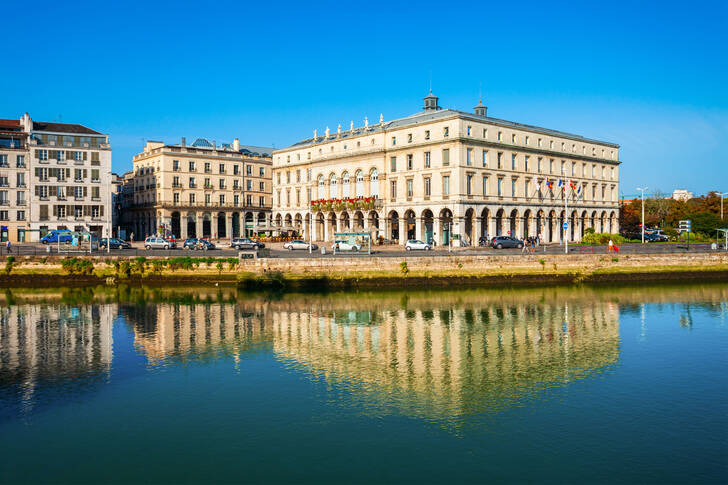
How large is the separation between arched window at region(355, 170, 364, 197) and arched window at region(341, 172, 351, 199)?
2.19 m

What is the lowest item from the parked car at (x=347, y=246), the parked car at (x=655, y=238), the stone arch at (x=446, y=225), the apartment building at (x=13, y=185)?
the parked car at (x=347, y=246)

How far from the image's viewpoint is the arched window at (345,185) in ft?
282

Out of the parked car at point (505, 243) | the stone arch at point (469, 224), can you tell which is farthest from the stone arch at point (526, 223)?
the parked car at point (505, 243)

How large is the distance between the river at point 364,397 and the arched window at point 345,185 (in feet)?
164

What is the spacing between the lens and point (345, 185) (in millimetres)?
86188

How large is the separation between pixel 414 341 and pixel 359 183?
5664 centimetres

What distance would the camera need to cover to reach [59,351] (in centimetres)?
2700

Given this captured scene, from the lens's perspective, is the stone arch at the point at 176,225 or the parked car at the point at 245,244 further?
the stone arch at the point at 176,225

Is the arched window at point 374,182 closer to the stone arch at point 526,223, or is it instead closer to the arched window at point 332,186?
Answer: the arched window at point 332,186

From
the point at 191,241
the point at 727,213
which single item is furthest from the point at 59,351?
the point at 727,213

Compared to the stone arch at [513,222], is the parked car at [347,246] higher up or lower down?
lower down

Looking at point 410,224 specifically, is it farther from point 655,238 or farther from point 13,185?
point 13,185

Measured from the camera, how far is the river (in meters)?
15.0

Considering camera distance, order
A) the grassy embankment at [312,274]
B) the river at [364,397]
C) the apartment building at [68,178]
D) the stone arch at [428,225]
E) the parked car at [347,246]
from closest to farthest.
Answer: the river at [364,397], the grassy embankment at [312,274], the parked car at [347,246], the stone arch at [428,225], the apartment building at [68,178]
